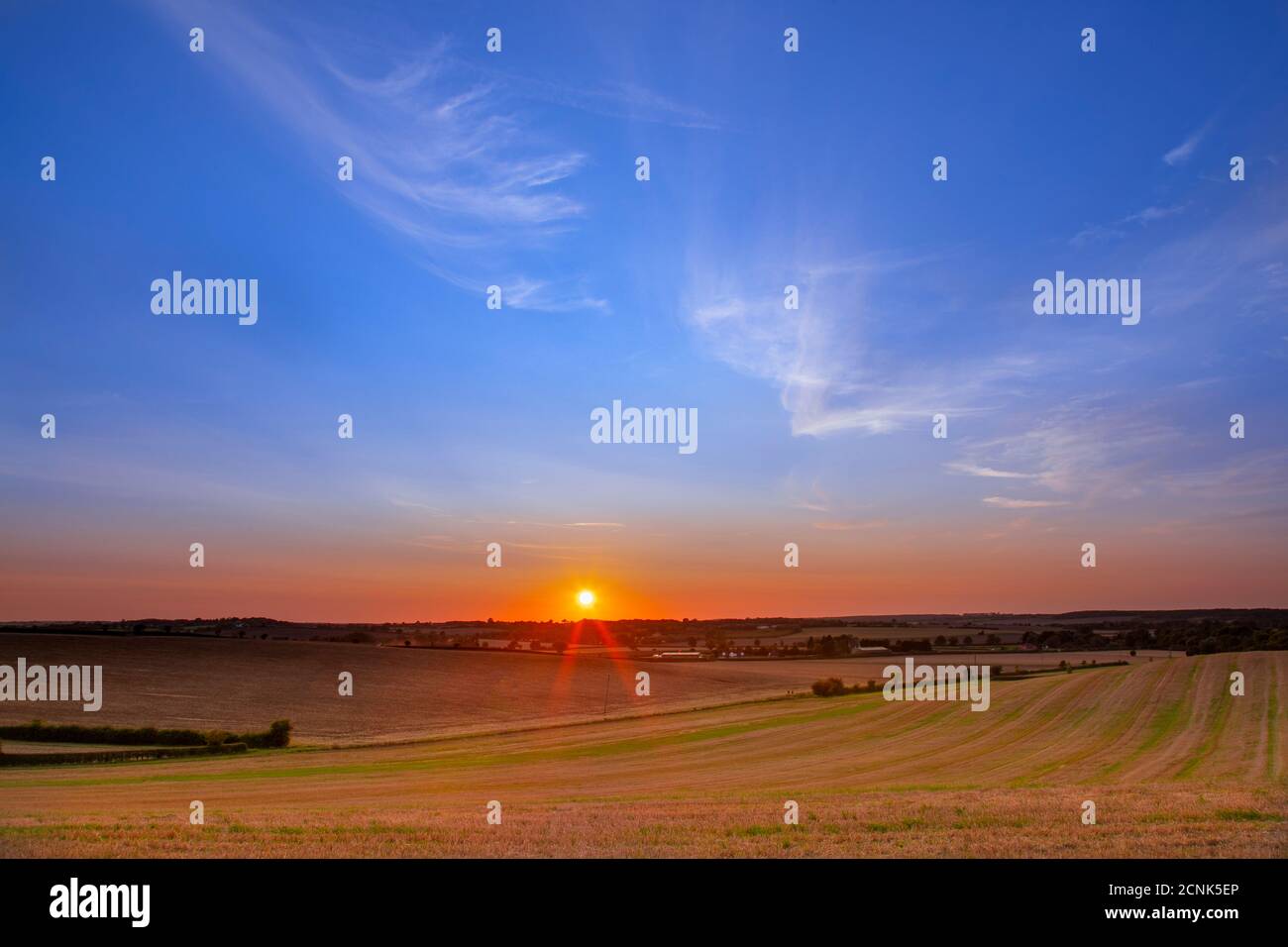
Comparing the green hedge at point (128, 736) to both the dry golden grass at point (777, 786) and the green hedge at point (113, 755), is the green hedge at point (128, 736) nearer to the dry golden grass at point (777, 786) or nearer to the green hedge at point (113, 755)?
the green hedge at point (113, 755)

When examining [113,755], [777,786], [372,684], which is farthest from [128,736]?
[777,786]

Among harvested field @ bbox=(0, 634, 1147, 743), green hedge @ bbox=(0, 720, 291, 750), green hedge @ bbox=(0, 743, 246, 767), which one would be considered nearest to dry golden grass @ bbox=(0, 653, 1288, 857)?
green hedge @ bbox=(0, 743, 246, 767)

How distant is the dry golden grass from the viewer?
535 inches

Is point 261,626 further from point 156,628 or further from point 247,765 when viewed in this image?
point 247,765

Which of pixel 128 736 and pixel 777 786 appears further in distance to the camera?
pixel 128 736

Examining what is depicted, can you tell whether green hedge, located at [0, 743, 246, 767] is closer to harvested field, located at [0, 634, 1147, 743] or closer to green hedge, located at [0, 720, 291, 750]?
green hedge, located at [0, 720, 291, 750]

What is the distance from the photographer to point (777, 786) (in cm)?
3956

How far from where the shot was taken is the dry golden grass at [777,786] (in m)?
13.6

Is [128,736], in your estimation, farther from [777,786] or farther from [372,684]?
[777,786]

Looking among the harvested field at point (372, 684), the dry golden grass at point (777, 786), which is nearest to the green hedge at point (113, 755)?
the dry golden grass at point (777, 786)

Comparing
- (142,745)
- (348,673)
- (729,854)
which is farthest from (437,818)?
(348,673)
